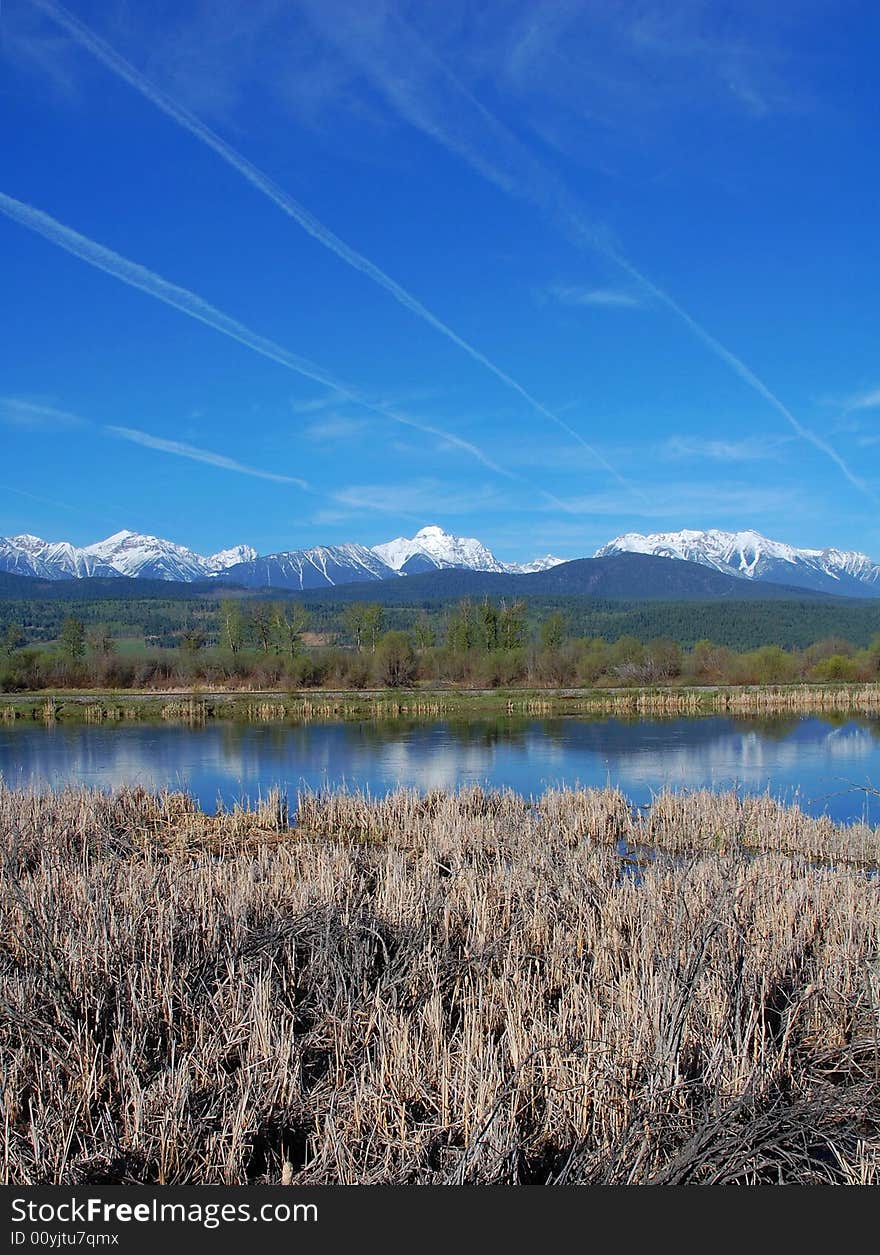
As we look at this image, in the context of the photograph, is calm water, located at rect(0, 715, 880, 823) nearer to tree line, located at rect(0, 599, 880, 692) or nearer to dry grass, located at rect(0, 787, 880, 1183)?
dry grass, located at rect(0, 787, 880, 1183)

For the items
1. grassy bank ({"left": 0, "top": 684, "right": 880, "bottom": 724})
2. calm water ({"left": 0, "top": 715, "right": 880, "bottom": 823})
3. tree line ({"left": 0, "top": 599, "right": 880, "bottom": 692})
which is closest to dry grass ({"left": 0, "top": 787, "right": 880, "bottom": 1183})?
calm water ({"left": 0, "top": 715, "right": 880, "bottom": 823})

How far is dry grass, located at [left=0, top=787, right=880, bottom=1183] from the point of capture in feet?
16.1

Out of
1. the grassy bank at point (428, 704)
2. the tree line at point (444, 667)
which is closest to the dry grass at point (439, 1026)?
the grassy bank at point (428, 704)

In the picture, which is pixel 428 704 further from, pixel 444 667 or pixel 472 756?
pixel 472 756

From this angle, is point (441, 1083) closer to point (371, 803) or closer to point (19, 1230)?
point (19, 1230)

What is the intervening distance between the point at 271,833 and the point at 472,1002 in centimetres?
1021

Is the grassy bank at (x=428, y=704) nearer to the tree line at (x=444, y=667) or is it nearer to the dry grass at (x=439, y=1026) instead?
the tree line at (x=444, y=667)

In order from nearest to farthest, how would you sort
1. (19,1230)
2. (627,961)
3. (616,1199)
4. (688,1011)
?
(19,1230) → (616,1199) → (688,1011) → (627,961)

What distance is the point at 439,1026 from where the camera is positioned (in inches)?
236

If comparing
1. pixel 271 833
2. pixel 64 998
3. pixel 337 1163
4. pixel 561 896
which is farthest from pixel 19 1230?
pixel 271 833

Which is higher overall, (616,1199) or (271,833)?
(616,1199)

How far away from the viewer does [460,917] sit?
9.59 metres

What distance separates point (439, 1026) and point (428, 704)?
161 feet

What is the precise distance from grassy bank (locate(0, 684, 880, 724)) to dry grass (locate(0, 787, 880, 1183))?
4080 cm
